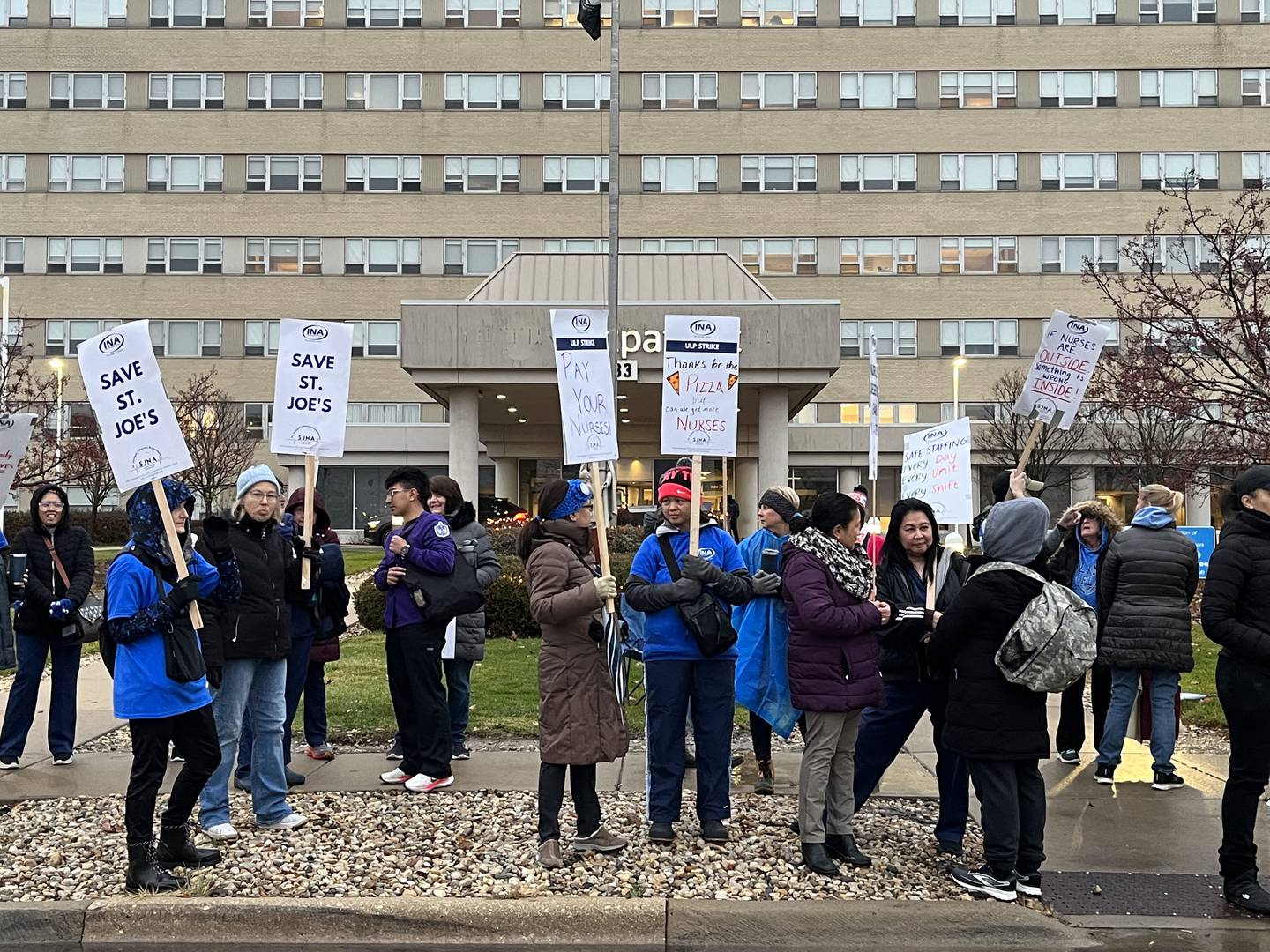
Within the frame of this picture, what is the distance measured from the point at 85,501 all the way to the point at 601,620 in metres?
51.4

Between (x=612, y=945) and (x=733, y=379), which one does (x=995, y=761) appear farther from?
(x=733, y=379)

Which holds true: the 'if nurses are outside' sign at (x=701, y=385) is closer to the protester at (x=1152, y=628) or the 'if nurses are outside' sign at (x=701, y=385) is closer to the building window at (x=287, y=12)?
the protester at (x=1152, y=628)

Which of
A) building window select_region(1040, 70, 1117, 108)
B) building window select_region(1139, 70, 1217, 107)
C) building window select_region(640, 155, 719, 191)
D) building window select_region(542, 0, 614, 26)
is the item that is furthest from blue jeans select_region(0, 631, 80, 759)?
building window select_region(1139, 70, 1217, 107)

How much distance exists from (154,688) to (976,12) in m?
51.8

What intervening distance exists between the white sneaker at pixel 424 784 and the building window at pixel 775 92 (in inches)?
1831

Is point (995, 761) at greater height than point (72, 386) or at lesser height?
lesser

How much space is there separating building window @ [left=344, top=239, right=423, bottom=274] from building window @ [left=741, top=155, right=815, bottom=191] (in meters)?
15.2

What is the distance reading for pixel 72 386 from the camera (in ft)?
161

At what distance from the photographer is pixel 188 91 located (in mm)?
49750

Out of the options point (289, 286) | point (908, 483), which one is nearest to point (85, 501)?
point (289, 286)

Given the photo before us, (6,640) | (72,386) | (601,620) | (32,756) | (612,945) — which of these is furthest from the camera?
(72,386)

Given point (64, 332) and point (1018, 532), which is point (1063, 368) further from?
point (64, 332)

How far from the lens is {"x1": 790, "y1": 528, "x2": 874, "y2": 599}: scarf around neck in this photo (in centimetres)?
582

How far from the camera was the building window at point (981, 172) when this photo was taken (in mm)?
49250
